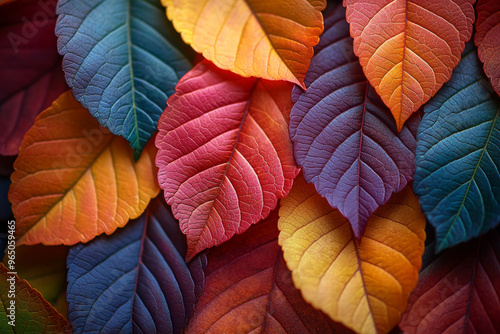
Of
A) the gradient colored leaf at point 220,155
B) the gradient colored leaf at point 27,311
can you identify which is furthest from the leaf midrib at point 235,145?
the gradient colored leaf at point 27,311

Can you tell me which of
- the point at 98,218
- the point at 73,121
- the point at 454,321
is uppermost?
the point at 73,121

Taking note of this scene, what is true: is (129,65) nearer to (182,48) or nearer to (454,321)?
(182,48)

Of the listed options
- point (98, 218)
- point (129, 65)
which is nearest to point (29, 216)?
point (98, 218)

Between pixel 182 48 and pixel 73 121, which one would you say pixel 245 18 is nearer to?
pixel 182 48

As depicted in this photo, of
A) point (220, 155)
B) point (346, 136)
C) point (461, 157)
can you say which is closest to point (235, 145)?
point (220, 155)

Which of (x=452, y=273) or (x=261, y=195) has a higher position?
(x=261, y=195)

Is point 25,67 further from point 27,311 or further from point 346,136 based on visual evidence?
point 346,136
